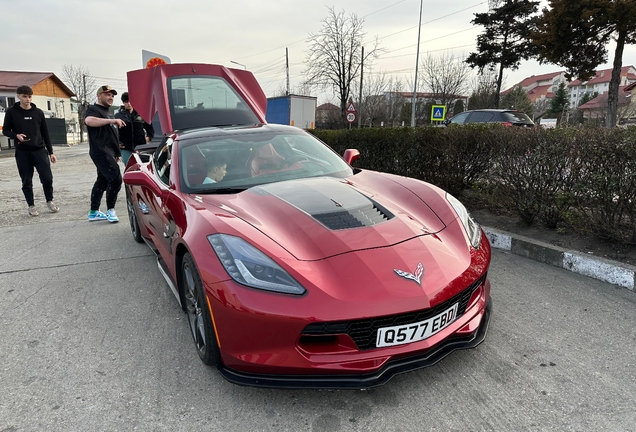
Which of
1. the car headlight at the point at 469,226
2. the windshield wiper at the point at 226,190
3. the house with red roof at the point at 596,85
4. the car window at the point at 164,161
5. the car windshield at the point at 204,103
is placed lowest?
the car headlight at the point at 469,226

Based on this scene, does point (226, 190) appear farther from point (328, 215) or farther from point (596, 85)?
point (596, 85)

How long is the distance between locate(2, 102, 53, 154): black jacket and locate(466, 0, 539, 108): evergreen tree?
28718 mm

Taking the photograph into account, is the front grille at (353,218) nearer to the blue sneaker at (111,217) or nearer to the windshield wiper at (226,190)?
the windshield wiper at (226,190)

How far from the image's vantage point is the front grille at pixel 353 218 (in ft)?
7.72

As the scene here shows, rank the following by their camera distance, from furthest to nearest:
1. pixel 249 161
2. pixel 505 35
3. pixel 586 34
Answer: pixel 505 35, pixel 586 34, pixel 249 161

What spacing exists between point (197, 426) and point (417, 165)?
4641 millimetres

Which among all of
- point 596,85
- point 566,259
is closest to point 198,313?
point 566,259

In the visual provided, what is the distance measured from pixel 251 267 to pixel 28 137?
5.94m

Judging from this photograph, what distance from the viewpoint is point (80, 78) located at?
57.8 metres

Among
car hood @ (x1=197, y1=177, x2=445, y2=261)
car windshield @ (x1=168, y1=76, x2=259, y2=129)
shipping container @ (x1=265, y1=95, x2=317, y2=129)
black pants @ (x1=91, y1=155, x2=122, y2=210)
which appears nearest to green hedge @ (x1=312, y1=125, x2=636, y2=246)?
car hood @ (x1=197, y1=177, x2=445, y2=261)

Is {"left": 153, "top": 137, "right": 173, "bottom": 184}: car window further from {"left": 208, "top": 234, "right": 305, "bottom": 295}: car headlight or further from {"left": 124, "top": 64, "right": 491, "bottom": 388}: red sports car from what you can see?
{"left": 208, "top": 234, "right": 305, "bottom": 295}: car headlight

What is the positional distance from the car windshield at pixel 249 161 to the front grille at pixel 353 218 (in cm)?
80

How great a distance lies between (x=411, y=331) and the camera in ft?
6.22

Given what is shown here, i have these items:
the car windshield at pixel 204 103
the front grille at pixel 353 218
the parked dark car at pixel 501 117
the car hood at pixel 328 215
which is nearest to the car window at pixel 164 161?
the car hood at pixel 328 215
